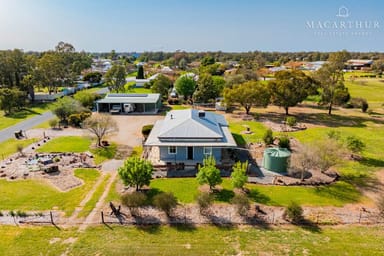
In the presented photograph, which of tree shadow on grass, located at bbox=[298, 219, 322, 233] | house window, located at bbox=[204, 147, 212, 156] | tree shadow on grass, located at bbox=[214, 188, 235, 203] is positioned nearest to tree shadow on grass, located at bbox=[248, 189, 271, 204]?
tree shadow on grass, located at bbox=[214, 188, 235, 203]

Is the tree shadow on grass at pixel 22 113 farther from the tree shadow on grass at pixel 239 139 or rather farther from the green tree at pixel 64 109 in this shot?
the tree shadow on grass at pixel 239 139

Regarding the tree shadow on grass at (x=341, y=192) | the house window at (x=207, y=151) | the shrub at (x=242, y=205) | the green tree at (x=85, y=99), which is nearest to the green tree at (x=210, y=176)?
the shrub at (x=242, y=205)

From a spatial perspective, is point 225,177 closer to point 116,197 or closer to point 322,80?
point 116,197

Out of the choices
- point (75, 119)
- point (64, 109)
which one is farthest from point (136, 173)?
point (64, 109)

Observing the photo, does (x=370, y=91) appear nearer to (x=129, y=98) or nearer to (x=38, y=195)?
(x=129, y=98)

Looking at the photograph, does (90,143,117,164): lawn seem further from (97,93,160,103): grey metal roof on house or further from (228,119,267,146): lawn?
(97,93,160,103): grey metal roof on house

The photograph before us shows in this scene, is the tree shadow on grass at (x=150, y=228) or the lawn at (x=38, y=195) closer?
the tree shadow on grass at (x=150, y=228)
